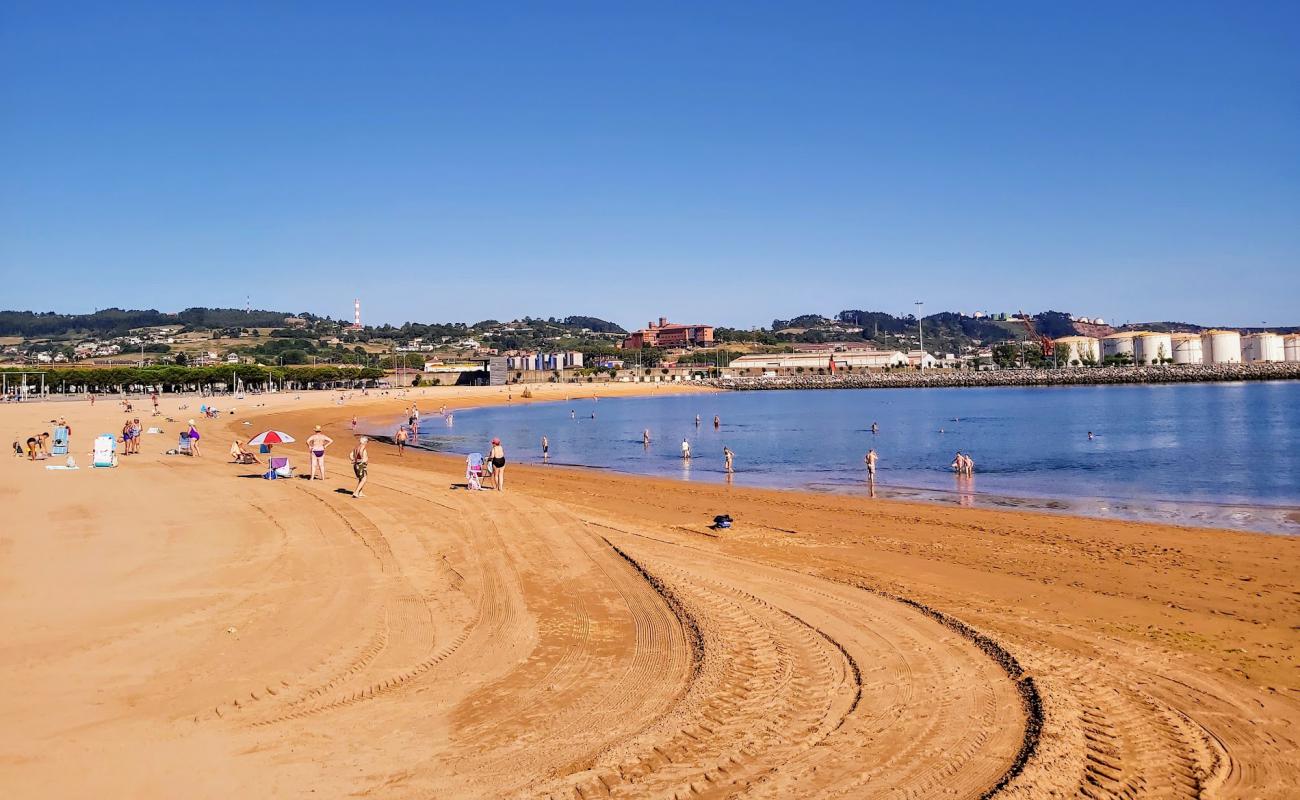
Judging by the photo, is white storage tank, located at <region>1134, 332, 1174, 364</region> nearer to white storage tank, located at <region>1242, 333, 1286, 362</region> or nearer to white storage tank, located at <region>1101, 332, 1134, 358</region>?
white storage tank, located at <region>1101, 332, 1134, 358</region>

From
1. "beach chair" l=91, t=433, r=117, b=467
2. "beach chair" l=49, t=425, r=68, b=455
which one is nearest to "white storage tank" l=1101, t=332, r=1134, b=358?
"beach chair" l=49, t=425, r=68, b=455

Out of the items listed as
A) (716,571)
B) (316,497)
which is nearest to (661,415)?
(316,497)

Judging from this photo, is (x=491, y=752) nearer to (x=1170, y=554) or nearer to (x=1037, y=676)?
(x=1037, y=676)

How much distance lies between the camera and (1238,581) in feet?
36.7

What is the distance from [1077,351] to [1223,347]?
26141 millimetres

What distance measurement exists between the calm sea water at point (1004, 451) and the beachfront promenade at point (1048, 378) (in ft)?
194

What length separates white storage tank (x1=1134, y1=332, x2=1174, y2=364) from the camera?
151375 millimetres

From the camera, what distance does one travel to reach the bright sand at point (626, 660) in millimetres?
5434

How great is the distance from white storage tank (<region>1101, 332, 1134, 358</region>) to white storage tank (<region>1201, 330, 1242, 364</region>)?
12373 millimetres

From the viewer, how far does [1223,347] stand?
147125 millimetres

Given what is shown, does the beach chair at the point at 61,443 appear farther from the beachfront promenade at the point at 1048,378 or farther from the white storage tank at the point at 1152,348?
the white storage tank at the point at 1152,348

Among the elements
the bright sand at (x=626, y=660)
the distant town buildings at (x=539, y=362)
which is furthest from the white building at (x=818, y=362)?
the bright sand at (x=626, y=660)

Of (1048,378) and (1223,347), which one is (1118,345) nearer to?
(1223,347)

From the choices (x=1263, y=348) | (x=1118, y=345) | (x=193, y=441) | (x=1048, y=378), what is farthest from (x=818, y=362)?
(x=193, y=441)
